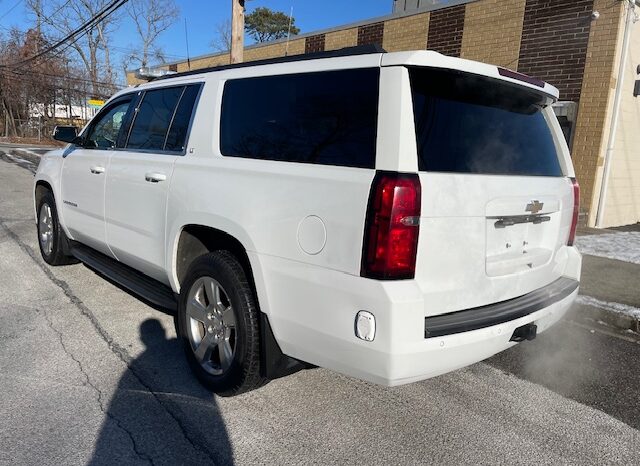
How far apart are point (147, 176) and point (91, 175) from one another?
121 centimetres

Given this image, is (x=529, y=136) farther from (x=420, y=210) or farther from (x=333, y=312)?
(x=333, y=312)

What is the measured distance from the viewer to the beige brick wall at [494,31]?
10.2 metres

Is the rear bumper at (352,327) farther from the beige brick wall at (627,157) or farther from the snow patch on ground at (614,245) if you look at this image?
the beige brick wall at (627,157)

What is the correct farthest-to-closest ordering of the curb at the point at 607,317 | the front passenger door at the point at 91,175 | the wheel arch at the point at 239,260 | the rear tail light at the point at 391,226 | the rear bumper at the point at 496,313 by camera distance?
the curb at the point at 607,317 → the front passenger door at the point at 91,175 → the wheel arch at the point at 239,260 → the rear bumper at the point at 496,313 → the rear tail light at the point at 391,226

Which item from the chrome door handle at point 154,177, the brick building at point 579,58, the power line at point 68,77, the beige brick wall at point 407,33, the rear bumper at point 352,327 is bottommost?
the rear bumper at point 352,327

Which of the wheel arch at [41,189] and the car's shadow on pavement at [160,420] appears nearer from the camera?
the car's shadow on pavement at [160,420]

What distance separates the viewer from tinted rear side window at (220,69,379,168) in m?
2.40

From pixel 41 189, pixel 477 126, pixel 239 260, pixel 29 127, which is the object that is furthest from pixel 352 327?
pixel 29 127

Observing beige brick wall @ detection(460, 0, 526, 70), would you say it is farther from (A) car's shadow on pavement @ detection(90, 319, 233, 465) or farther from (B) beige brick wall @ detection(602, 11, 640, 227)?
(A) car's shadow on pavement @ detection(90, 319, 233, 465)

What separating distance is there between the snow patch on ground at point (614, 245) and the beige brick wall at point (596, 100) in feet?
2.69

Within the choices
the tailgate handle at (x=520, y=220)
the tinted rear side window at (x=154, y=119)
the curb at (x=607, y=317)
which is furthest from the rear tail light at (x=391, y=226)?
the curb at (x=607, y=317)

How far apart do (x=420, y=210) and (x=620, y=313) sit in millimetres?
3565

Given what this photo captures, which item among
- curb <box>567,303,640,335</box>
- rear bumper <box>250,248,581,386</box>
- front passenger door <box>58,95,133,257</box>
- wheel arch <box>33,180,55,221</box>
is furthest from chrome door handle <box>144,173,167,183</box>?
→ curb <box>567,303,640,335</box>

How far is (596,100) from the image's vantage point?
358 inches
